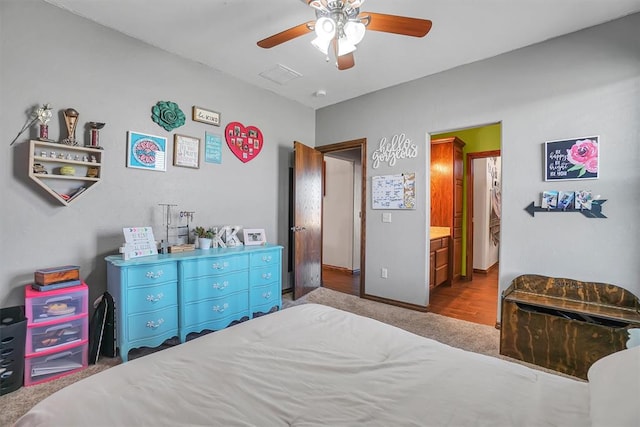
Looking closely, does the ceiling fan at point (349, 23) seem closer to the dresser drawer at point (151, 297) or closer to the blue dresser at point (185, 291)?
the blue dresser at point (185, 291)

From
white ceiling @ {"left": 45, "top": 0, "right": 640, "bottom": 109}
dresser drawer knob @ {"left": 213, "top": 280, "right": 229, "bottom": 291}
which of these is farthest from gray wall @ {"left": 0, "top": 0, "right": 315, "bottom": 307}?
dresser drawer knob @ {"left": 213, "top": 280, "right": 229, "bottom": 291}

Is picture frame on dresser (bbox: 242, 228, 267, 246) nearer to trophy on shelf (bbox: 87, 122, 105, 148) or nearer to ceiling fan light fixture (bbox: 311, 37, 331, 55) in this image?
trophy on shelf (bbox: 87, 122, 105, 148)

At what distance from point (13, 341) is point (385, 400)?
230cm

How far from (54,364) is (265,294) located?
65.7 inches

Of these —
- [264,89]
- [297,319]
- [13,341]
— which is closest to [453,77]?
[264,89]

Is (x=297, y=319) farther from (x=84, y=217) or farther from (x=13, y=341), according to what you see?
(x=84, y=217)

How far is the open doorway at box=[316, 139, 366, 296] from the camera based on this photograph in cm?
545

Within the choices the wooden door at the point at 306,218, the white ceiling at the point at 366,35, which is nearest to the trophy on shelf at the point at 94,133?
the white ceiling at the point at 366,35

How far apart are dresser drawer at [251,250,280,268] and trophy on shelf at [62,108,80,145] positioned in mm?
1730

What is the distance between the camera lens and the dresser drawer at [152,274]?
2191 millimetres

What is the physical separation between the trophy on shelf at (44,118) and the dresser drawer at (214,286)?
1.48 metres

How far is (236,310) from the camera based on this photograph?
2.82 meters

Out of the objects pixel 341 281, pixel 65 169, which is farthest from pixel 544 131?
pixel 65 169

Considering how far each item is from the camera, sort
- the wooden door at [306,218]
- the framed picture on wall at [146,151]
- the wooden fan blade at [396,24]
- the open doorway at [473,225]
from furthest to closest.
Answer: the open doorway at [473,225] < the wooden door at [306,218] < the framed picture on wall at [146,151] < the wooden fan blade at [396,24]
